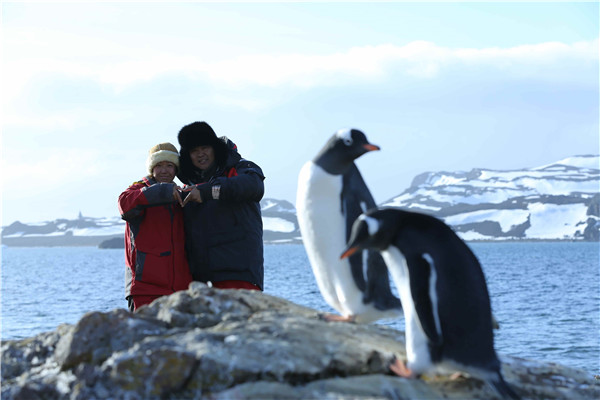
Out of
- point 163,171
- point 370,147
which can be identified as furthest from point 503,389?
point 163,171

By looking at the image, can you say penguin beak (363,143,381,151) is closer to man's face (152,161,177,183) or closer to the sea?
man's face (152,161,177,183)

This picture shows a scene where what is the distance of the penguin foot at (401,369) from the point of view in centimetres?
412

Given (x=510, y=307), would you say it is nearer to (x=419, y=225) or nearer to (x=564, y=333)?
(x=564, y=333)

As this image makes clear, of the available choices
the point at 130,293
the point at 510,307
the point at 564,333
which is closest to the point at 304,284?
the point at 510,307

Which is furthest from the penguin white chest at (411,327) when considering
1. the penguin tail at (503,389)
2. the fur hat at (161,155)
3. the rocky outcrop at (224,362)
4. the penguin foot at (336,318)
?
the fur hat at (161,155)

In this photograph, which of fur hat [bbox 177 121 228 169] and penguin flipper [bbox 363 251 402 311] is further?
fur hat [bbox 177 121 228 169]

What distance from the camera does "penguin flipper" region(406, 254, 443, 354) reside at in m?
4.09

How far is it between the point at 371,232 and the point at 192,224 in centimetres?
236

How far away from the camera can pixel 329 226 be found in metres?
4.84

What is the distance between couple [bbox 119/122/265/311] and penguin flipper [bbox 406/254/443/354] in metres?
2.17

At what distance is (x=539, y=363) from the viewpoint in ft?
16.1

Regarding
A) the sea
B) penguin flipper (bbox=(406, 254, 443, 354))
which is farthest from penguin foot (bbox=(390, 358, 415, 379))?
the sea

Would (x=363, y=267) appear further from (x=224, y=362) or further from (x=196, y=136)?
(x=196, y=136)

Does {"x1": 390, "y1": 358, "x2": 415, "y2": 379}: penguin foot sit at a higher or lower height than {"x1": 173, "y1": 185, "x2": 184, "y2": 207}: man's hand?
lower
